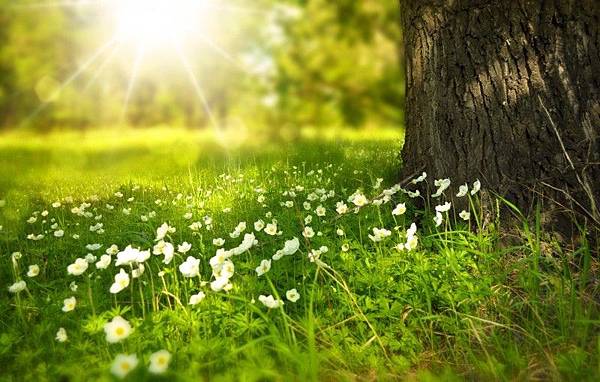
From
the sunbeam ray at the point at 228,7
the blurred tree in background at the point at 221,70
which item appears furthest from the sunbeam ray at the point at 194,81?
the sunbeam ray at the point at 228,7

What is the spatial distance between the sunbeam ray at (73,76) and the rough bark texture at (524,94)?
38.5 ft

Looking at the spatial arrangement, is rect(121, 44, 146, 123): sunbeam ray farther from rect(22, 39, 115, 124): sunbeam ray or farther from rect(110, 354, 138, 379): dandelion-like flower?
rect(110, 354, 138, 379): dandelion-like flower

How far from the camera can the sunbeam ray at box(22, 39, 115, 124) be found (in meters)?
12.9

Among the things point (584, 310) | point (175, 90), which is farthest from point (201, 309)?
point (175, 90)

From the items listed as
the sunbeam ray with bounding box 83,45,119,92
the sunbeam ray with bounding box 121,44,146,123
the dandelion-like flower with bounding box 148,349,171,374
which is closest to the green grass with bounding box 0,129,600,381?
the dandelion-like flower with bounding box 148,349,171,374

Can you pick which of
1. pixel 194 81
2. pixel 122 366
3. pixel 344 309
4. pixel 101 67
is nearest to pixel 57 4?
pixel 101 67

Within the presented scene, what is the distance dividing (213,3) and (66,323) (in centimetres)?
1090

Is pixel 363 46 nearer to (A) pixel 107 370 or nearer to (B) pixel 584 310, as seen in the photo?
(B) pixel 584 310

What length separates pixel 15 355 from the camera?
1979 millimetres

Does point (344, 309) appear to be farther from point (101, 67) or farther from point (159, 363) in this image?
point (101, 67)

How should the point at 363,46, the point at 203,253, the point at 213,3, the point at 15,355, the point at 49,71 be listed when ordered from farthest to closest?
the point at 49,71 → the point at 213,3 → the point at 363,46 → the point at 203,253 → the point at 15,355

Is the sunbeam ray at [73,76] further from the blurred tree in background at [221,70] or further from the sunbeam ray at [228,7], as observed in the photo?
the sunbeam ray at [228,7]

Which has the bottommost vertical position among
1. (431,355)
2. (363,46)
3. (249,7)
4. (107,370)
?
(431,355)

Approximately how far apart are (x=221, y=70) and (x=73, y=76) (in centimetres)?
419
